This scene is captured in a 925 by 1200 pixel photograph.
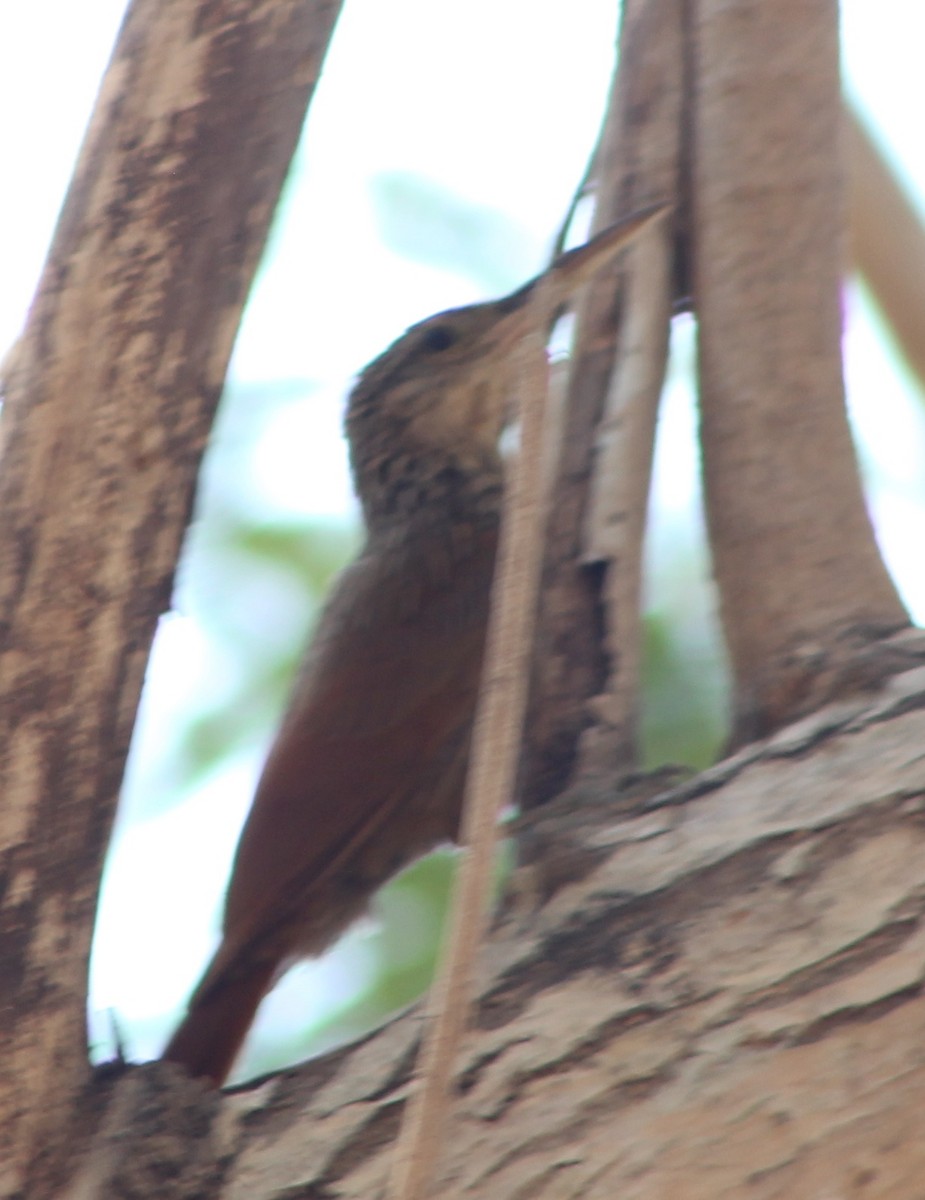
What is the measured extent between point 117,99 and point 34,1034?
0.93m

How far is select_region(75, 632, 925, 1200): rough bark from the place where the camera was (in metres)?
1.37

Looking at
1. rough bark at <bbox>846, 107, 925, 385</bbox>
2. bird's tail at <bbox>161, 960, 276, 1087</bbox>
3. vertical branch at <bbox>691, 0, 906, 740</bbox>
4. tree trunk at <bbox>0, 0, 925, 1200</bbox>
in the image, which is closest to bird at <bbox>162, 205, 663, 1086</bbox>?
bird's tail at <bbox>161, 960, 276, 1087</bbox>

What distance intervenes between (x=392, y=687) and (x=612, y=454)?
2.09 feet

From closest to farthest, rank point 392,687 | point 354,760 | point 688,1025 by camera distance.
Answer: point 688,1025 < point 354,760 < point 392,687

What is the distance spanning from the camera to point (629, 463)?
2219 mm

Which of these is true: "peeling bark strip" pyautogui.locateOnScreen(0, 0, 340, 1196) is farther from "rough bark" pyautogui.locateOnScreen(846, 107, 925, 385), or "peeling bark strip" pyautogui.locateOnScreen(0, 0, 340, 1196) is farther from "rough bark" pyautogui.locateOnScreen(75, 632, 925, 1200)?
"rough bark" pyautogui.locateOnScreen(846, 107, 925, 385)

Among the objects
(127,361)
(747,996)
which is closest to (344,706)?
(127,361)

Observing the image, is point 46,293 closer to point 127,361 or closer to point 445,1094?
point 127,361

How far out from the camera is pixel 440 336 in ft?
10.8

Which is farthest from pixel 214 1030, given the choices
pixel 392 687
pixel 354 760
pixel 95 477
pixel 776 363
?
pixel 776 363

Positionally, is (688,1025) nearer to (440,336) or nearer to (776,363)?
(776,363)

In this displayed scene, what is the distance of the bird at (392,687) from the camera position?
7.73 feet

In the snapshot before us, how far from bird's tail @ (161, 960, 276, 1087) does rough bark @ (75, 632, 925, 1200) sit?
488 mm

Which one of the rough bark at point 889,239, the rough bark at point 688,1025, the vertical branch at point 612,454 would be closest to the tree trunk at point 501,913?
the rough bark at point 688,1025
